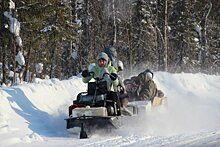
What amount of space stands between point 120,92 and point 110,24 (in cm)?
2452

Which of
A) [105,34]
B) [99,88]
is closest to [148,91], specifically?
[99,88]

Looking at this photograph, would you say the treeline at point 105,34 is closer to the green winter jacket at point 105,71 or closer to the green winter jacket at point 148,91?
the green winter jacket at point 148,91

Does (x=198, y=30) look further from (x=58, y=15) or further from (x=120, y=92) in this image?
(x=120, y=92)

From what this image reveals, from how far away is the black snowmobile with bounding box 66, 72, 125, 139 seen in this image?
998cm

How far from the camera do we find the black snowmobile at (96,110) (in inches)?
393

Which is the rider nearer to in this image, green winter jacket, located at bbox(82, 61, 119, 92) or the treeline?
green winter jacket, located at bbox(82, 61, 119, 92)

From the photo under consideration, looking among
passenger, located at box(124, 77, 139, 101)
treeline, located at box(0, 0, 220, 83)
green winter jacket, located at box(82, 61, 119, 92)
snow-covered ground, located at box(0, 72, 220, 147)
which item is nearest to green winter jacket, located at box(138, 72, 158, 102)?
passenger, located at box(124, 77, 139, 101)

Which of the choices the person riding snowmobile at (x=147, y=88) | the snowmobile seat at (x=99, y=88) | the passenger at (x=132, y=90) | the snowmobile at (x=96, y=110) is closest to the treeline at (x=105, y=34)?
the passenger at (x=132, y=90)

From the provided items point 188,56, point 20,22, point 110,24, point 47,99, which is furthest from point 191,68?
point 47,99

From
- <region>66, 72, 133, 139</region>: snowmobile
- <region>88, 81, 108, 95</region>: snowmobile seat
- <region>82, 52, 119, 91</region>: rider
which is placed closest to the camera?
<region>66, 72, 133, 139</region>: snowmobile

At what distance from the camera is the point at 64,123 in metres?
11.3

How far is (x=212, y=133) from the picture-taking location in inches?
381

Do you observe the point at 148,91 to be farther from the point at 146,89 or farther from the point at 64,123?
the point at 64,123

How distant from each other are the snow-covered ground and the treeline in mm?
9268
